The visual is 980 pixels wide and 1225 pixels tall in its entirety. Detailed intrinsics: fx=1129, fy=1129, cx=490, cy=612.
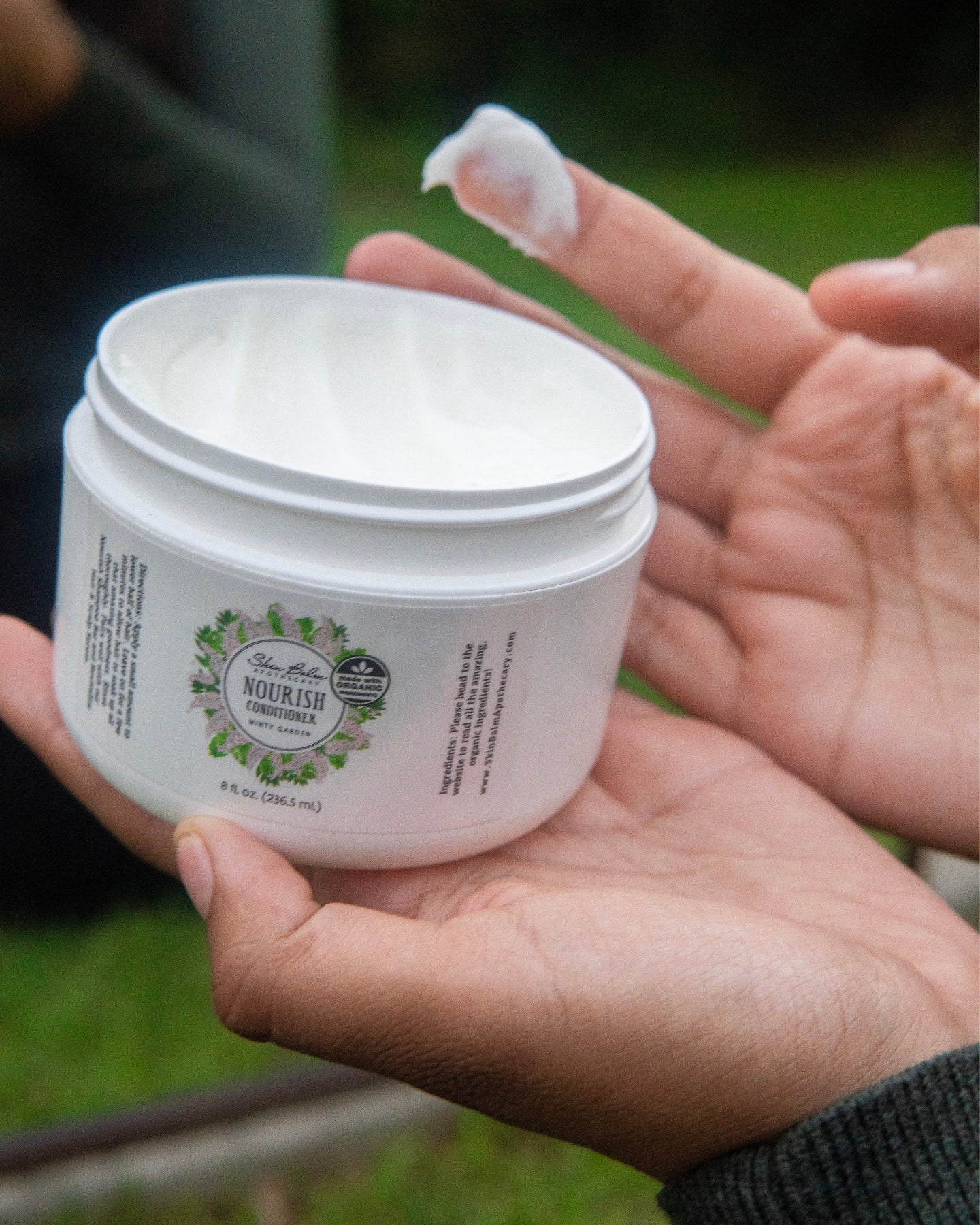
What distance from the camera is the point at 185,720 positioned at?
62cm

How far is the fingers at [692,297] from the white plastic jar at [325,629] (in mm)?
273

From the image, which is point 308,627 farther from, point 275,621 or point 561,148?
point 561,148

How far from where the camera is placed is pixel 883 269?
0.78 metres

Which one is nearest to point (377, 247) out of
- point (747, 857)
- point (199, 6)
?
point (199, 6)

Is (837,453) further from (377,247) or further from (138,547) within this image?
(138,547)

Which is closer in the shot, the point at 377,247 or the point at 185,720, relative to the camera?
the point at 185,720

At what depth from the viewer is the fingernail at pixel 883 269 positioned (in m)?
0.77

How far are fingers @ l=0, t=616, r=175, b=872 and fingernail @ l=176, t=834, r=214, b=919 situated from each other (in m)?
0.11

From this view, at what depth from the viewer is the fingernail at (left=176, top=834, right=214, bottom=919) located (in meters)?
0.61

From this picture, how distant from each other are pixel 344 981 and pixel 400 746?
A: 0.12 meters

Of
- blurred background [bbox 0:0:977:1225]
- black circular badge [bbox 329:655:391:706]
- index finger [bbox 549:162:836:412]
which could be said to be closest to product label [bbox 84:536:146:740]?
black circular badge [bbox 329:655:391:706]

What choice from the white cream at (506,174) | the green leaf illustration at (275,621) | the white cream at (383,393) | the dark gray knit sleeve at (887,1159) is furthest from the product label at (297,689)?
the white cream at (506,174)

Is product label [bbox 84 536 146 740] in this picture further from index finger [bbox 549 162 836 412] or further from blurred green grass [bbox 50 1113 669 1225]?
blurred green grass [bbox 50 1113 669 1225]

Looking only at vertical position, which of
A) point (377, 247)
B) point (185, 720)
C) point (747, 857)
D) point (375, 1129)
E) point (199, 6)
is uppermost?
point (199, 6)
